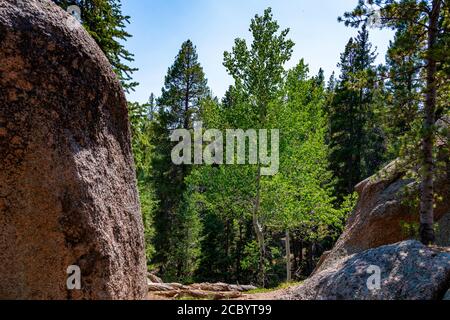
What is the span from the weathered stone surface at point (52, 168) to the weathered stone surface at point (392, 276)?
4120mm

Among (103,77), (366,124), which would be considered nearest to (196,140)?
(366,124)

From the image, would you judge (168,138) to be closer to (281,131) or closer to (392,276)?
(281,131)

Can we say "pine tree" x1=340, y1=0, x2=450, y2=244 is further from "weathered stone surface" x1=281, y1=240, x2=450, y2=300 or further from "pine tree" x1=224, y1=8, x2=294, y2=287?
"pine tree" x1=224, y1=8, x2=294, y2=287

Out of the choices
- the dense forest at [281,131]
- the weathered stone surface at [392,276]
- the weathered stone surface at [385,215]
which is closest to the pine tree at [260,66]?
the dense forest at [281,131]

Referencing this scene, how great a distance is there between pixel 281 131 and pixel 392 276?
13689 mm

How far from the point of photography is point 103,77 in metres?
5.79

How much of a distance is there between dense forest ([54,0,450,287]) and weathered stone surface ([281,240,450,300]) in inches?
113

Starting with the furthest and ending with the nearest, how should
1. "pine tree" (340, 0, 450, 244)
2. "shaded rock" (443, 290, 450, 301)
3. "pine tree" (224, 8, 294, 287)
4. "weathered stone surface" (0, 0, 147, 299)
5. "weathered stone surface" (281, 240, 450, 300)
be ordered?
→ "pine tree" (224, 8, 294, 287) < "pine tree" (340, 0, 450, 244) < "weathered stone surface" (281, 240, 450, 300) < "shaded rock" (443, 290, 450, 301) < "weathered stone surface" (0, 0, 147, 299)

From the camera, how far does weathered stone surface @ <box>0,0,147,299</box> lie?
4.61 meters

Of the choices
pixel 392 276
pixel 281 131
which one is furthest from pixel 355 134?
pixel 392 276

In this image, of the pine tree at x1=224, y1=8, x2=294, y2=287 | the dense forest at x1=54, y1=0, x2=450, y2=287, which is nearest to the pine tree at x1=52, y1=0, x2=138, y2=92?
the dense forest at x1=54, y1=0, x2=450, y2=287

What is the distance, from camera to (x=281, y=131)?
20.0m
